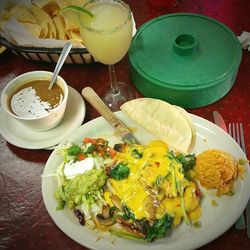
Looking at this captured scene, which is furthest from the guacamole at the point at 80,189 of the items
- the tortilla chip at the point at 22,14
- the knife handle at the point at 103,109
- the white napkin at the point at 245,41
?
the white napkin at the point at 245,41

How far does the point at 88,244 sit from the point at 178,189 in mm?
298

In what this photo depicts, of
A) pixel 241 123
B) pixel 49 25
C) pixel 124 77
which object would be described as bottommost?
pixel 241 123

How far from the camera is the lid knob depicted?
4.63 feet

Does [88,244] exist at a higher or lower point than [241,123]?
higher

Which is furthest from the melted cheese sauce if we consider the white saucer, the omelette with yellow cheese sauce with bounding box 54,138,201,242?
the white saucer

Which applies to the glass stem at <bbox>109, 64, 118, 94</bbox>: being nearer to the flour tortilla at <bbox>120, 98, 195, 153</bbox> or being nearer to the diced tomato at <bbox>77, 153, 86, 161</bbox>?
the flour tortilla at <bbox>120, 98, 195, 153</bbox>

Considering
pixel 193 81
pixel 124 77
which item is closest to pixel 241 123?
pixel 193 81

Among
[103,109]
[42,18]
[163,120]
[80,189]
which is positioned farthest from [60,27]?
[80,189]

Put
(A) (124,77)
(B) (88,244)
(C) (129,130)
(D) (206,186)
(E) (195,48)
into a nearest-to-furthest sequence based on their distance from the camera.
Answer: (B) (88,244) → (D) (206,186) → (C) (129,130) → (E) (195,48) → (A) (124,77)

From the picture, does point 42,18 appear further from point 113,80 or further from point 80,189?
point 80,189

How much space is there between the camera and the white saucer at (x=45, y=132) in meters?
1.31

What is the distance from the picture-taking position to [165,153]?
117 centimetres

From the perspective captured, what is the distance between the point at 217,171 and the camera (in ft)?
3.63

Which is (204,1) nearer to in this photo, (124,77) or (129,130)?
(124,77)
